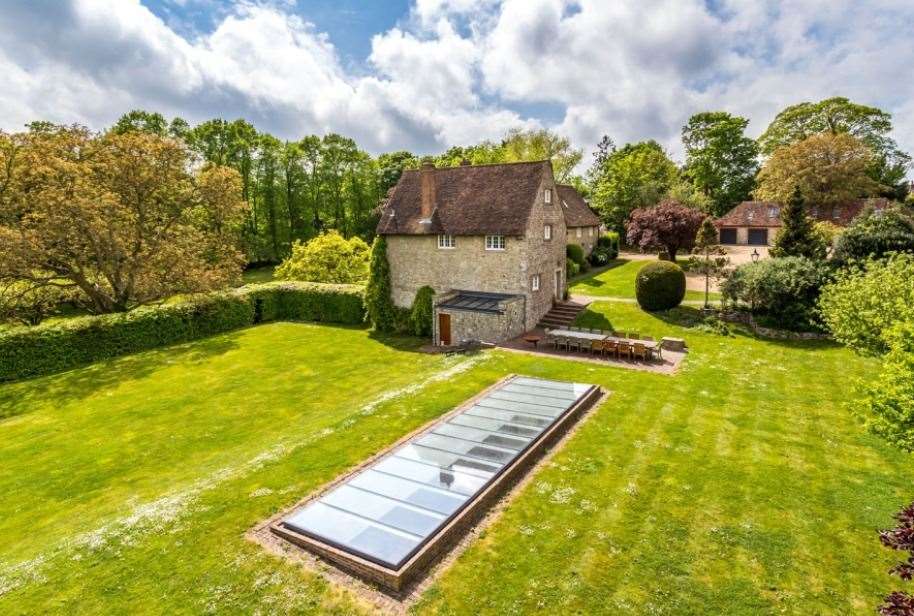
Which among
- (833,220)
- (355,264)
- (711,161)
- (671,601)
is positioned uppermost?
(711,161)

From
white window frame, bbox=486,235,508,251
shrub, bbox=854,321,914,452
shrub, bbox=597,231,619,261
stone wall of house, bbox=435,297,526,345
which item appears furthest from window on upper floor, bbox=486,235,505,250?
shrub, bbox=597,231,619,261

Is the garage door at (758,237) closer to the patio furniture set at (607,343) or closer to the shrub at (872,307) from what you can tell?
the patio furniture set at (607,343)

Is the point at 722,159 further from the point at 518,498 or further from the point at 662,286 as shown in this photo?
the point at 518,498

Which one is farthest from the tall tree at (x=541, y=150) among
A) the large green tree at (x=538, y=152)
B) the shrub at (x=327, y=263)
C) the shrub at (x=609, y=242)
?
the shrub at (x=327, y=263)

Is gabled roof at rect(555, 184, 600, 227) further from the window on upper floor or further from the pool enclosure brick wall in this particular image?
the pool enclosure brick wall

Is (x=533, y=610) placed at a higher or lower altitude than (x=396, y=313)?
lower

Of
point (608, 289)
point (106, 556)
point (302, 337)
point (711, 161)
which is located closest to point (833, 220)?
point (711, 161)

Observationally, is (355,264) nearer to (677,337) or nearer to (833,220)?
(677,337)

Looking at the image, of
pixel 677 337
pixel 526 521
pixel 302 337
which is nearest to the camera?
pixel 526 521

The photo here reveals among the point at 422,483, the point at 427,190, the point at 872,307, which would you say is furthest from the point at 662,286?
the point at 422,483
